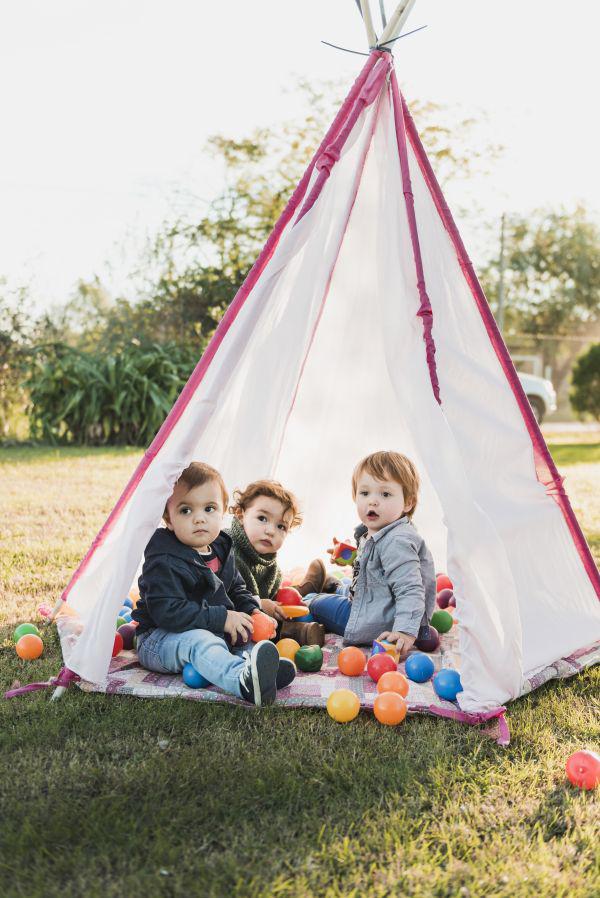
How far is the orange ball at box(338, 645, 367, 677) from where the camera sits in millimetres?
3518

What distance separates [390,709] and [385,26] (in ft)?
9.49

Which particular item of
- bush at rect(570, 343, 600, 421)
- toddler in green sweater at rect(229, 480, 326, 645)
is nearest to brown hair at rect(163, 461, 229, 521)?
toddler in green sweater at rect(229, 480, 326, 645)

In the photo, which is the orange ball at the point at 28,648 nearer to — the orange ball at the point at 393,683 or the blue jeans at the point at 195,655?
the blue jeans at the point at 195,655

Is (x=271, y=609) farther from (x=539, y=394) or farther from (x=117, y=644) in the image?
(x=539, y=394)

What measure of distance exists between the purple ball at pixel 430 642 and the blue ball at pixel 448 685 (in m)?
0.69

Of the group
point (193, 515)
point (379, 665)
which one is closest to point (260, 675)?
point (379, 665)

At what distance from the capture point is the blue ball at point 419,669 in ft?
11.3

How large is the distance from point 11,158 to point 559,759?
64.8 ft

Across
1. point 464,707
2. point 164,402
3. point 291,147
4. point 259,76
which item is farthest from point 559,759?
point 259,76

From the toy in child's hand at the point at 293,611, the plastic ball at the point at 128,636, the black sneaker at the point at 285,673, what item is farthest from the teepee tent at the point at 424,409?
the toy in child's hand at the point at 293,611

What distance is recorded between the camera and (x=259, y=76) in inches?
766

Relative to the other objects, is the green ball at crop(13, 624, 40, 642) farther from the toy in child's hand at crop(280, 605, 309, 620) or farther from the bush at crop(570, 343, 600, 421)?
the bush at crop(570, 343, 600, 421)

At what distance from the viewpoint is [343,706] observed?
304 cm

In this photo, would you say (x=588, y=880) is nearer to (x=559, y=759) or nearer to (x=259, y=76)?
(x=559, y=759)
